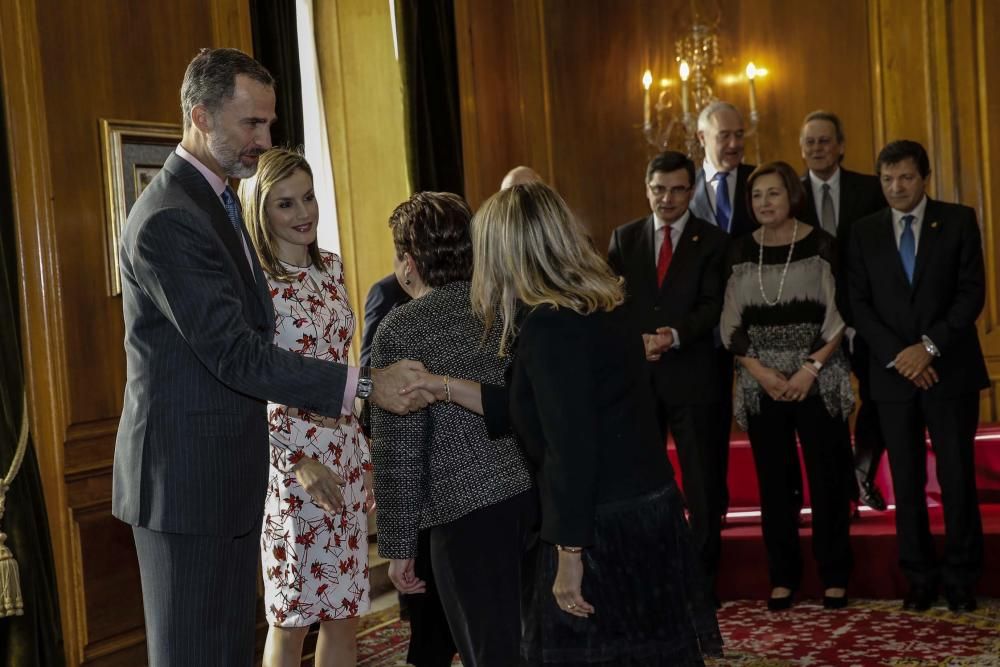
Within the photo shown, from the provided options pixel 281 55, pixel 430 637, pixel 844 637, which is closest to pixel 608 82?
pixel 281 55

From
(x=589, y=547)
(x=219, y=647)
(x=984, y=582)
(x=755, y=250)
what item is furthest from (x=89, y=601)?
(x=984, y=582)

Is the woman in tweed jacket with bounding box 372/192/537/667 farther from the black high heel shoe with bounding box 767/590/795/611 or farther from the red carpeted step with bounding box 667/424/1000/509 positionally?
the red carpeted step with bounding box 667/424/1000/509

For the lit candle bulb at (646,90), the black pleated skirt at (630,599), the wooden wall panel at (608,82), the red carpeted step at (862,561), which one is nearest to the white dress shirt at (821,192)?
the red carpeted step at (862,561)

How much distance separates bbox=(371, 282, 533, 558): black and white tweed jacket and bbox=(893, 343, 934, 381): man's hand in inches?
92.9

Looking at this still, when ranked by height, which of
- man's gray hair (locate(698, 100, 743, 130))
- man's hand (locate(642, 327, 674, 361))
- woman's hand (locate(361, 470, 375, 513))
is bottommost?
woman's hand (locate(361, 470, 375, 513))

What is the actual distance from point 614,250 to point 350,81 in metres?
1.86

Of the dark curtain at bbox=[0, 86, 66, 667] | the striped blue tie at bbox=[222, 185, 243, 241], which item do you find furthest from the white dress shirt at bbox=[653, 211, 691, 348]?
the striped blue tie at bbox=[222, 185, 243, 241]

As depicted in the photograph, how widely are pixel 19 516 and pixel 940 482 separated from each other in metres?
3.40

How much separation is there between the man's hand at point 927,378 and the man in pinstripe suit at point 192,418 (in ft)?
9.68

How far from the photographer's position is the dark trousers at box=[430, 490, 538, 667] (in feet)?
8.88

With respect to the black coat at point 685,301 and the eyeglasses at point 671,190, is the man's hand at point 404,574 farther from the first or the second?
the eyeglasses at point 671,190

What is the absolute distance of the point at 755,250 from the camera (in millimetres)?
4941

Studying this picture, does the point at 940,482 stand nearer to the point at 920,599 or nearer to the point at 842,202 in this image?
the point at 920,599

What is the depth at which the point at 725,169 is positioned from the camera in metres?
5.48
